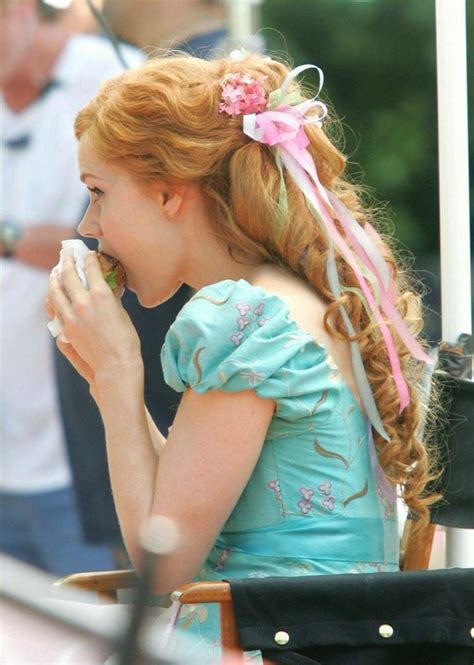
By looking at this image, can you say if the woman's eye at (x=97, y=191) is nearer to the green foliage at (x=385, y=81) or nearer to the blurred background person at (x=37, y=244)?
the blurred background person at (x=37, y=244)

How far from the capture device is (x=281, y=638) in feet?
5.57

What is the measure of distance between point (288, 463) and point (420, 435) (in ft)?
0.89

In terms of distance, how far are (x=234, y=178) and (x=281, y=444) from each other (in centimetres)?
43

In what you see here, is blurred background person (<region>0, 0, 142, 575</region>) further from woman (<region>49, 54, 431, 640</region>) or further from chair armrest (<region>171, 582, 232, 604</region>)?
chair armrest (<region>171, 582, 232, 604</region>)

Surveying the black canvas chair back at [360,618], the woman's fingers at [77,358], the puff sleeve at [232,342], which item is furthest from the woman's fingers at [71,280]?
the black canvas chair back at [360,618]

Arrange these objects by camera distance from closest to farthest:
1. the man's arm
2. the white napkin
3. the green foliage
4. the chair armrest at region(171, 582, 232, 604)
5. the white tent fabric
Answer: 1. the chair armrest at region(171, 582, 232, 604)
2. the white napkin
3. the white tent fabric
4. the man's arm
5. the green foliage

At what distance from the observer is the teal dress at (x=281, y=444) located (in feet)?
5.99

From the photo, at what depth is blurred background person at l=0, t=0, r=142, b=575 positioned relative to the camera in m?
3.46

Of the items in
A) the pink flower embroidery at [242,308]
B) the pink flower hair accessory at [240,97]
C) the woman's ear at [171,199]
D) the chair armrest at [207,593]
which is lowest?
the chair armrest at [207,593]

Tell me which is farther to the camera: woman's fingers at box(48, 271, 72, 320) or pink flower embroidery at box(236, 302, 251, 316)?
woman's fingers at box(48, 271, 72, 320)

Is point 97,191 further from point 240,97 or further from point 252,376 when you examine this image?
point 252,376

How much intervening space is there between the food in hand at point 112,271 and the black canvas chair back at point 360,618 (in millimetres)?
578

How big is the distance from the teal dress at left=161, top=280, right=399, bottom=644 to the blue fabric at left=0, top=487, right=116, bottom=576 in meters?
1.89

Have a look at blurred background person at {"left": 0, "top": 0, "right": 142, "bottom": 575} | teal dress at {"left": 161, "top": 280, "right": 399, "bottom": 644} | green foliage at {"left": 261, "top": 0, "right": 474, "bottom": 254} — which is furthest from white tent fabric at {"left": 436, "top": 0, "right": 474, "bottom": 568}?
green foliage at {"left": 261, "top": 0, "right": 474, "bottom": 254}
